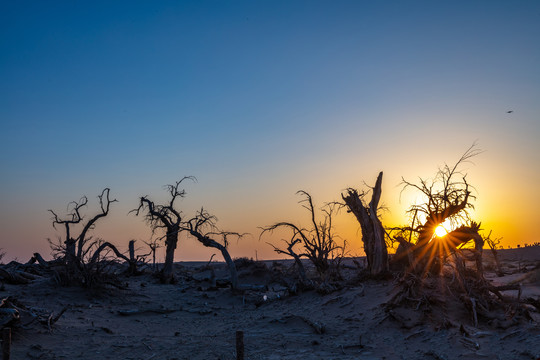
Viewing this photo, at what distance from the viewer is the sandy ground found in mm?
10000

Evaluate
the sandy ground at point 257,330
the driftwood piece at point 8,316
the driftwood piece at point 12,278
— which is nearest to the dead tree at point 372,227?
the sandy ground at point 257,330

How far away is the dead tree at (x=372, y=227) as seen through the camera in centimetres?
1628

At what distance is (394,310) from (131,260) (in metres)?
17.6

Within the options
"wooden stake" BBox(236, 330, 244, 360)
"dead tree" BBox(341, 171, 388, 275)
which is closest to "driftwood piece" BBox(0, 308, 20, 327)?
"wooden stake" BBox(236, 330, 244, 360)

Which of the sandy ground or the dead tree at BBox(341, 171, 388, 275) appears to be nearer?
the sandy ground

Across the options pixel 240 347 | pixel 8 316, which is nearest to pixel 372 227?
pixel 240 347

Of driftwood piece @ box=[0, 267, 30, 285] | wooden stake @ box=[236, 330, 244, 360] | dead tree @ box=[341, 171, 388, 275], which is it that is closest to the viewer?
wooden stake @ box=[236, 330, 244, 360]

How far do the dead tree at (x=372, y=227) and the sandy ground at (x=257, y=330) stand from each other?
1.03 metres

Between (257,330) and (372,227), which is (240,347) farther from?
(372,227)

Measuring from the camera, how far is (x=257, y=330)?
12883mm

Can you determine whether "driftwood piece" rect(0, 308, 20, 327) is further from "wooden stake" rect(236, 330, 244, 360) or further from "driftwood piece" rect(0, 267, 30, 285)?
"driftwood piece" rect(0, 267, 30, 285)

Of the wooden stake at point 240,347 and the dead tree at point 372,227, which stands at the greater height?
the dead tree at point 372,227

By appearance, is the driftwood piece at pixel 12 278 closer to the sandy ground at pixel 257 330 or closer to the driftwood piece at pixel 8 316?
the sandy ground at pixel 257 330

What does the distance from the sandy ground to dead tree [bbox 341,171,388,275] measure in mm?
1025
